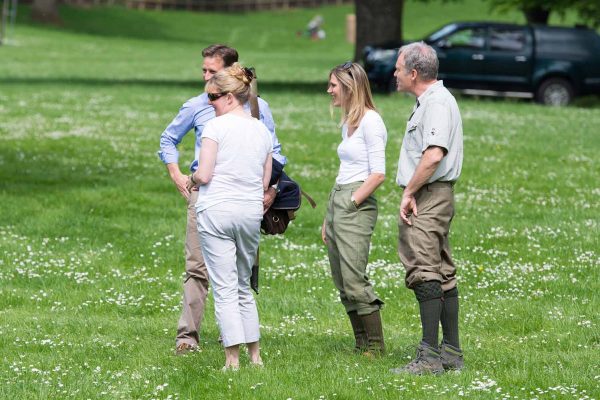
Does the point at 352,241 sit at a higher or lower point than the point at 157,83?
higher

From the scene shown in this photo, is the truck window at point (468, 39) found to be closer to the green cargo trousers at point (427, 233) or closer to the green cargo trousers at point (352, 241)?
the green cargo trousers at point (352, 241)

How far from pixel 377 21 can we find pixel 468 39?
377cm

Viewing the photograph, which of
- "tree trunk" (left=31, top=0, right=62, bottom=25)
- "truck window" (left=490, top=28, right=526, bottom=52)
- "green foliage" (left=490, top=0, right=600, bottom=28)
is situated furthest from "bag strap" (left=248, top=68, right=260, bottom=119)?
"tree trunk" (left=31, top=0, right=62, bottom=25)

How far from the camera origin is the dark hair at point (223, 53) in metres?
8.02

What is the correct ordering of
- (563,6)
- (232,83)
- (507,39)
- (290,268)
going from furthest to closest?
(563,6), (507,39), (290,268), (232,83)

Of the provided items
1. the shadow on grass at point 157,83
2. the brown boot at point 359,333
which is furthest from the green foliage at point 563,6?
A: the brown boot at point 359,333

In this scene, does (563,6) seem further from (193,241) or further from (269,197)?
(269,197)

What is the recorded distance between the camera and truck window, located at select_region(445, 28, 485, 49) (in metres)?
31.2

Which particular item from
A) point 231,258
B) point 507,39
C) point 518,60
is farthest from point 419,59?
point 507,39

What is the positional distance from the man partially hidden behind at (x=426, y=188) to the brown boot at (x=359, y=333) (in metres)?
0.67

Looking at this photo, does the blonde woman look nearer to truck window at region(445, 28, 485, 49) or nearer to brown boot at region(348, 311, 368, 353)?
brown boot at region(348, 311, 368, 353)

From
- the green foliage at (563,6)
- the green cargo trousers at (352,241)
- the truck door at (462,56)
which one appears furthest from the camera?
the green foliage at (563,6)

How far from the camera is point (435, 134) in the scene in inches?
290

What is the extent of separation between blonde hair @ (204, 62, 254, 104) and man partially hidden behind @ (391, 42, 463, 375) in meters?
0.97
